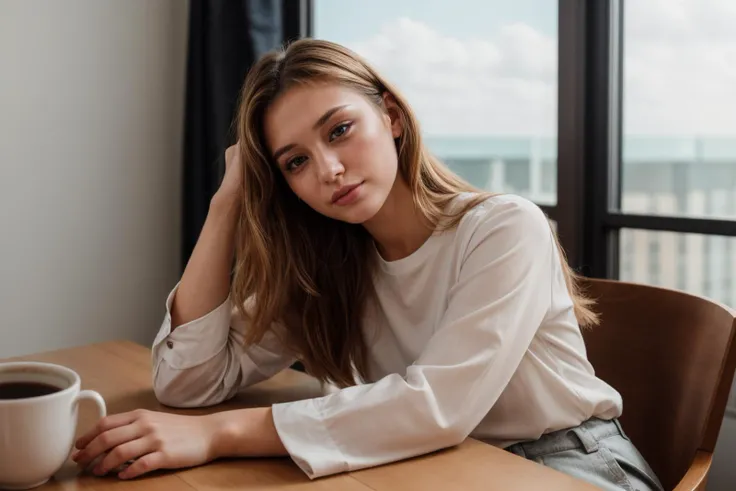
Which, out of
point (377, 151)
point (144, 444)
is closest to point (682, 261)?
point (377, 151)

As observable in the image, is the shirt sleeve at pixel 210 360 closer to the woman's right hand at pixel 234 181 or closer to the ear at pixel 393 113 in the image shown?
the woman's right hand at pixel 234 181

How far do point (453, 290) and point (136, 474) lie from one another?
462 millimetres

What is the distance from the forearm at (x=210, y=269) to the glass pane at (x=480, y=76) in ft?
2.70

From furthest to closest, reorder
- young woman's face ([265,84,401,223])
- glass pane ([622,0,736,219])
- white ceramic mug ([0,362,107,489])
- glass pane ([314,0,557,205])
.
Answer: glass pane ([314,0,557,205]) → glass pane ([622,0,736,219]) → young woman's face ([265,84,401,223]) → white ceramic mug ([0,362,107,489])

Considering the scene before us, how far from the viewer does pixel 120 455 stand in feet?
2.87

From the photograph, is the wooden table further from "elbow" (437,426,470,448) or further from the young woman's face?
the young woman's face

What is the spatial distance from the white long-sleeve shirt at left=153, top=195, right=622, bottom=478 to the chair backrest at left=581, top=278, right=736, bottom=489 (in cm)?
9

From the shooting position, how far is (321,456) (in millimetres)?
877

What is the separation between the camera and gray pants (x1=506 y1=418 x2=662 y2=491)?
1.05 metres

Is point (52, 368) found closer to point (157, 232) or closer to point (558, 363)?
point (558, 363)

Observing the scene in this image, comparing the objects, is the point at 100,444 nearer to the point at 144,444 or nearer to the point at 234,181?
the point at 144,444

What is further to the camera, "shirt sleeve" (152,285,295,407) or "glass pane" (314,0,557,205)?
"glass pane" (314,0,557,205)

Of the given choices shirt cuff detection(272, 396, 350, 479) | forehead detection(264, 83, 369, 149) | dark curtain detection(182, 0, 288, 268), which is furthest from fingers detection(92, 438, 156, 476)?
dark curtain detection(182, 0, 288, 268)

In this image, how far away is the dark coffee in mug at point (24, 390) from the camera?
2.80ft
